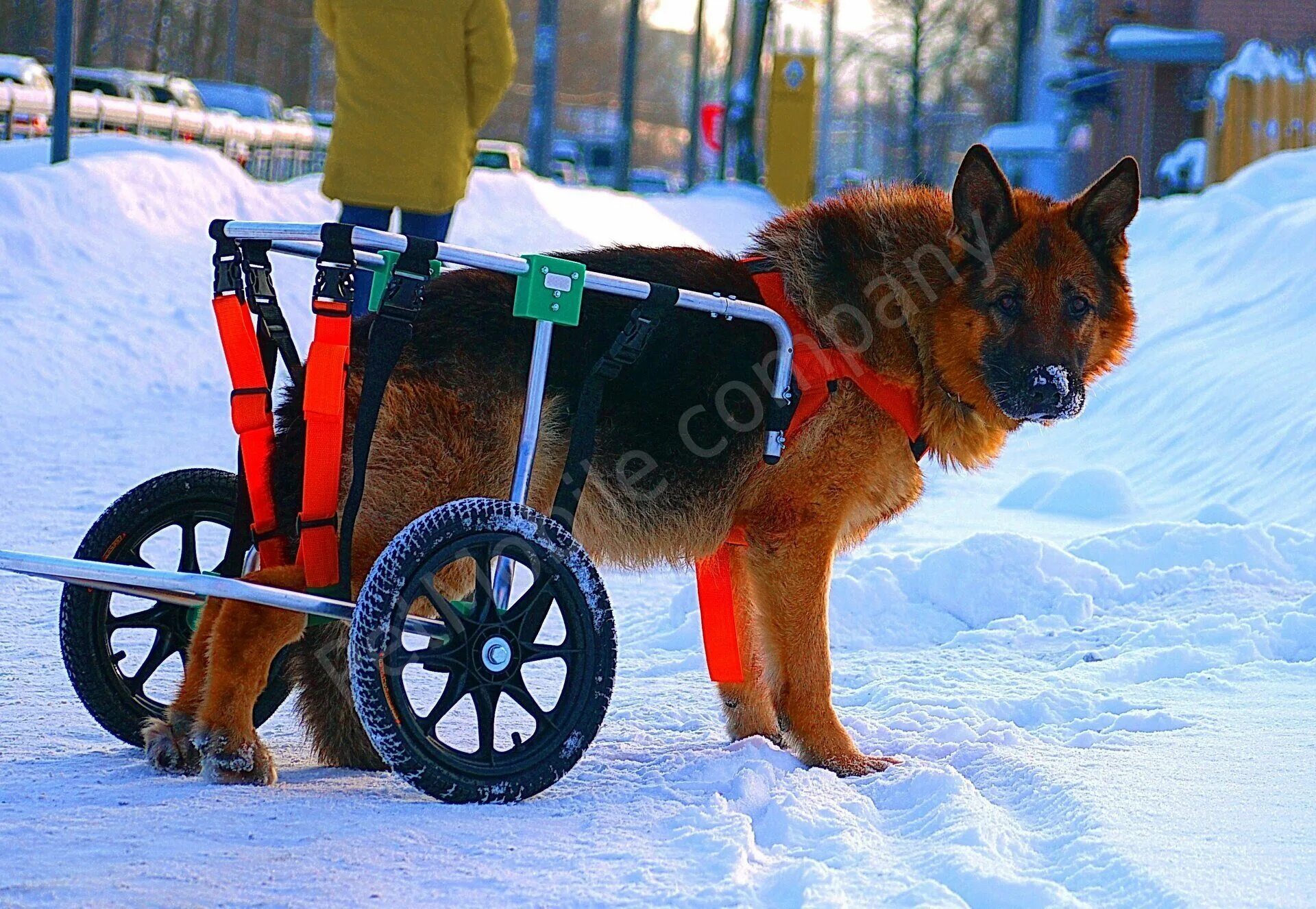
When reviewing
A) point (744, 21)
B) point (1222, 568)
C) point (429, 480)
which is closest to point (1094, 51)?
point (1222, 568)

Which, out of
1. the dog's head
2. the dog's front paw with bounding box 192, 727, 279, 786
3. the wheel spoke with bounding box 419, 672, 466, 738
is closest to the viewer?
the wheel spoke with bounding box 419, 672, 466, 738

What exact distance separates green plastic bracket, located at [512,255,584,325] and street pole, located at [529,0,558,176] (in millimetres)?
18467

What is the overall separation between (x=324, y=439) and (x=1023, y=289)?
79.5 inches

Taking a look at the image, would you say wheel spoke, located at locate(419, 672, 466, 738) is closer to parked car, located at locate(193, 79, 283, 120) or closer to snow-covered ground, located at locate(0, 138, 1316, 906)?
snow-covered ground, located at locate(0, 138, 1316, 906)

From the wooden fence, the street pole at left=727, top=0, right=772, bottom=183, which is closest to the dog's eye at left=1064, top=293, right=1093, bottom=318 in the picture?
the wooden fence

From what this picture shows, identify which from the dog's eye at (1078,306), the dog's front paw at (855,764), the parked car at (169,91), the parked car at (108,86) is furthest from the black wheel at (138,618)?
the parked car at (169,91)

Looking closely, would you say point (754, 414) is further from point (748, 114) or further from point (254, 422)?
point (748, 114)

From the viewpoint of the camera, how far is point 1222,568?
17.8 feet

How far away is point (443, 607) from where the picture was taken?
325 cm

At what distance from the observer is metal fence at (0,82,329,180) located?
19.4 meters

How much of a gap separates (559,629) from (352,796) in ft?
6.58

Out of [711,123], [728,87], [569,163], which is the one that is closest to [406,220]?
[728,87]

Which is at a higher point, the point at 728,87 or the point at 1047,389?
the point at 728,87

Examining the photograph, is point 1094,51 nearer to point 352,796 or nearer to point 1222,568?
point 1222,568
